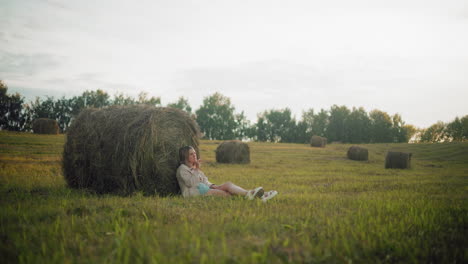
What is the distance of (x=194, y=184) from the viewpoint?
6098 millimetres

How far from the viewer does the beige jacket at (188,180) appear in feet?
19.7

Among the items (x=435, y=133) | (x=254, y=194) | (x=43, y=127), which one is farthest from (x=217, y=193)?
(x=435, y=133)

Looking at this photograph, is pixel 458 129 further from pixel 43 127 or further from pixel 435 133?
pixel 43 127

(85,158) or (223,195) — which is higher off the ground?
(85,158)

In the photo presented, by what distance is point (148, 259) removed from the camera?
7.94 feet

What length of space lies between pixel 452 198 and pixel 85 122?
27.4 ft

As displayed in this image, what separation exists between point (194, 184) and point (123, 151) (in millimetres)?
1764

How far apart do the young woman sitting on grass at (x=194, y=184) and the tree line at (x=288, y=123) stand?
2212 inches

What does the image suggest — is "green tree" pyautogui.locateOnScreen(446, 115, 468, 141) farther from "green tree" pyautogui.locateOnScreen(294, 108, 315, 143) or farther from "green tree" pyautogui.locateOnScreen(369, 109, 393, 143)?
"green tree" pyautogui.locateOnScreen(294, 108, 315, 143)

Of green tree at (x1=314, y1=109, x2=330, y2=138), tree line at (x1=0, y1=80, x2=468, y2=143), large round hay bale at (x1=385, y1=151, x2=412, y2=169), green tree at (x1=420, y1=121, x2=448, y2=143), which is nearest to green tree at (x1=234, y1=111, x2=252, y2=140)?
tree line at (x1=0, y1=80, x2=468, y2=143)

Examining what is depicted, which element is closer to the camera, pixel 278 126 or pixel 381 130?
pixel 381 130

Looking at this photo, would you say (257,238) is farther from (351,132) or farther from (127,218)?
(351,132)

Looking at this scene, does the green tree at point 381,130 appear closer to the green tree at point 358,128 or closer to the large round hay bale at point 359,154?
the green tree at point 358,128

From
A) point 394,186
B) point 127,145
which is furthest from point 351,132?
point 127,145
